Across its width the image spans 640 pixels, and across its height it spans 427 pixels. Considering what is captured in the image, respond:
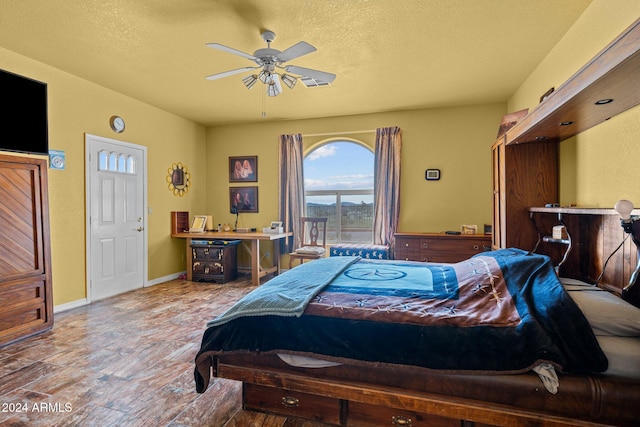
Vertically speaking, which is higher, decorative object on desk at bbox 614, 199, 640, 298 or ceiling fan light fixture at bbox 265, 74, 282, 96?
ceiling fan light fixture at bbox 265, 74, 282, 96

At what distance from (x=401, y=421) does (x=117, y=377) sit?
75.5 inches

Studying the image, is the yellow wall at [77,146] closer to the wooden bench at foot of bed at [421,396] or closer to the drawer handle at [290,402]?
the wooden bench at foot of bed at [421,396]

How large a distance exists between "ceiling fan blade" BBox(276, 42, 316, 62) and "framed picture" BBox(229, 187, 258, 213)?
133 inches

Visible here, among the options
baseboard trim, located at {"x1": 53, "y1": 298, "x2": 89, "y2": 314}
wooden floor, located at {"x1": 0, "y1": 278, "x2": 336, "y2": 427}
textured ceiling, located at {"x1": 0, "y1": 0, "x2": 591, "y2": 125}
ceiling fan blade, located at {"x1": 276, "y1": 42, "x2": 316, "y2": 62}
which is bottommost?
wooden floor, located at {"x1": 0, "y1": 278, "x2": 336, "y2": 427}

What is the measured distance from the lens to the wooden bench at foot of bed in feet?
4.31

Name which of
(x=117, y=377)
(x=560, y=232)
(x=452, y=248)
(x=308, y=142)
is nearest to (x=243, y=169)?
(x=308, y=142)

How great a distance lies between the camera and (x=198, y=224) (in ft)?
18.0

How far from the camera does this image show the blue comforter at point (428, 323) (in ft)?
4.54

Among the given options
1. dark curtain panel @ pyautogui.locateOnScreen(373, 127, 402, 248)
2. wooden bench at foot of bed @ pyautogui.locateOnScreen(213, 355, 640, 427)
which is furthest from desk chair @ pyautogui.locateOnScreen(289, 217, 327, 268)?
wooden bench at foot of bed @ pyautogui.locateOnScreen(213, 355, 640, 427)

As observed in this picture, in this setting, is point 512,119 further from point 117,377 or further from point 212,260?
point 212,260

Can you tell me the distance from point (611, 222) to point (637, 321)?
82cm

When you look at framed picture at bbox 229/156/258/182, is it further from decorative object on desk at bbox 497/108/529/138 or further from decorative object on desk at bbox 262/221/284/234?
decorative object on desk at bbox 497/108/529/138

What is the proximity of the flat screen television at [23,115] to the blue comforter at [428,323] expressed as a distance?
9.54ft

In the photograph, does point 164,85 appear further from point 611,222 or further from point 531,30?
point 611,222
